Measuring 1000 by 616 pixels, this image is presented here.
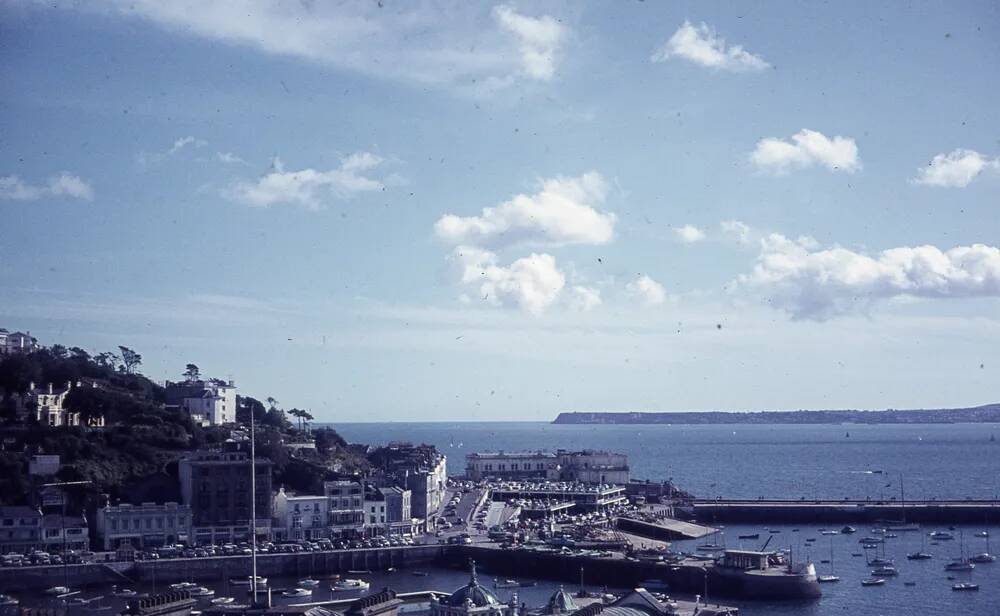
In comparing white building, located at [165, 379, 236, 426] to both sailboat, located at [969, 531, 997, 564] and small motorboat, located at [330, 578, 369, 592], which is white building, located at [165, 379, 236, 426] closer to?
small motorboat, located at [330, 578, 369, 592]

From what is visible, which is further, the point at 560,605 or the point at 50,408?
the point at 50,408

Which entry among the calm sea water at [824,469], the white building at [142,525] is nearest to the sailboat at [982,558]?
the calm sea water at [824,469]

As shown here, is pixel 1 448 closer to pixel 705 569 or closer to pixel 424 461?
pixel 424 461

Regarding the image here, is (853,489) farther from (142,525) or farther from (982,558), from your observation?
(142,525)

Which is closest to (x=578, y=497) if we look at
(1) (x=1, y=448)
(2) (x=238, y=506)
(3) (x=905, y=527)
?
(3) (x=905, y=527)

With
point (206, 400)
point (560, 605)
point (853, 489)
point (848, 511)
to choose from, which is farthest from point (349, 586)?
point (853, 489)

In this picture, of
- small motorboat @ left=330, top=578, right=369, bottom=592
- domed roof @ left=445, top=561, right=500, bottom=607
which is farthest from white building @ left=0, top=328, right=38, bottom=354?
domed roof @ left=445, top=561, right=500, bottom=607

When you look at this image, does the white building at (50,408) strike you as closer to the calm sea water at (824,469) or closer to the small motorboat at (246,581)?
the small motorboat at (246,581)
